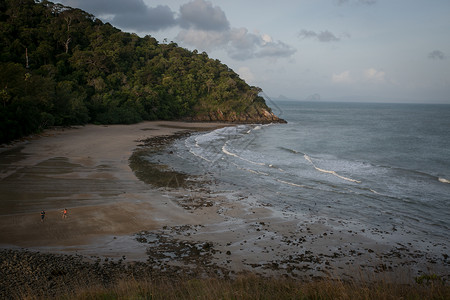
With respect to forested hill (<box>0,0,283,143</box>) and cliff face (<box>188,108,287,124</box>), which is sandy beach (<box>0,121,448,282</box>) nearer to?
forested hill (<box>0,0,283,143</box>)

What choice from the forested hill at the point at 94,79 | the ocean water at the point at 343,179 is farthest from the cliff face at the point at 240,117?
the ocean water at the point at 343,179

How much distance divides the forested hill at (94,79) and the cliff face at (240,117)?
248 millimetres

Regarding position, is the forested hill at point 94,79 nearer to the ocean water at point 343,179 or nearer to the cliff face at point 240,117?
the cliff face at point 240,117

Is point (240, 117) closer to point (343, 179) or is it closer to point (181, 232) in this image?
point (343, 179)

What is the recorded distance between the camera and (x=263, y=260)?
378 inches

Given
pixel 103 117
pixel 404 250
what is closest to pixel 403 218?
pixel 404 250

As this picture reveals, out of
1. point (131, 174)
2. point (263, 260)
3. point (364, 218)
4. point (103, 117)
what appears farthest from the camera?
point (103, 117)

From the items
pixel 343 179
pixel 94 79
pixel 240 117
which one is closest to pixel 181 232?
pixel 343 179

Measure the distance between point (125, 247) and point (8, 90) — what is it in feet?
86.2

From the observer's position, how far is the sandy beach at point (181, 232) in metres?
9.44

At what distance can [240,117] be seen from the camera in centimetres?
7512

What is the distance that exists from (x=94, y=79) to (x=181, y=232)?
54.1 m

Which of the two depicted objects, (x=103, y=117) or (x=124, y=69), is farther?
(x=124, y=69)

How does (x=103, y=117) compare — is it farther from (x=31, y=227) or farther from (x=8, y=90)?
(x=31, y=227)
